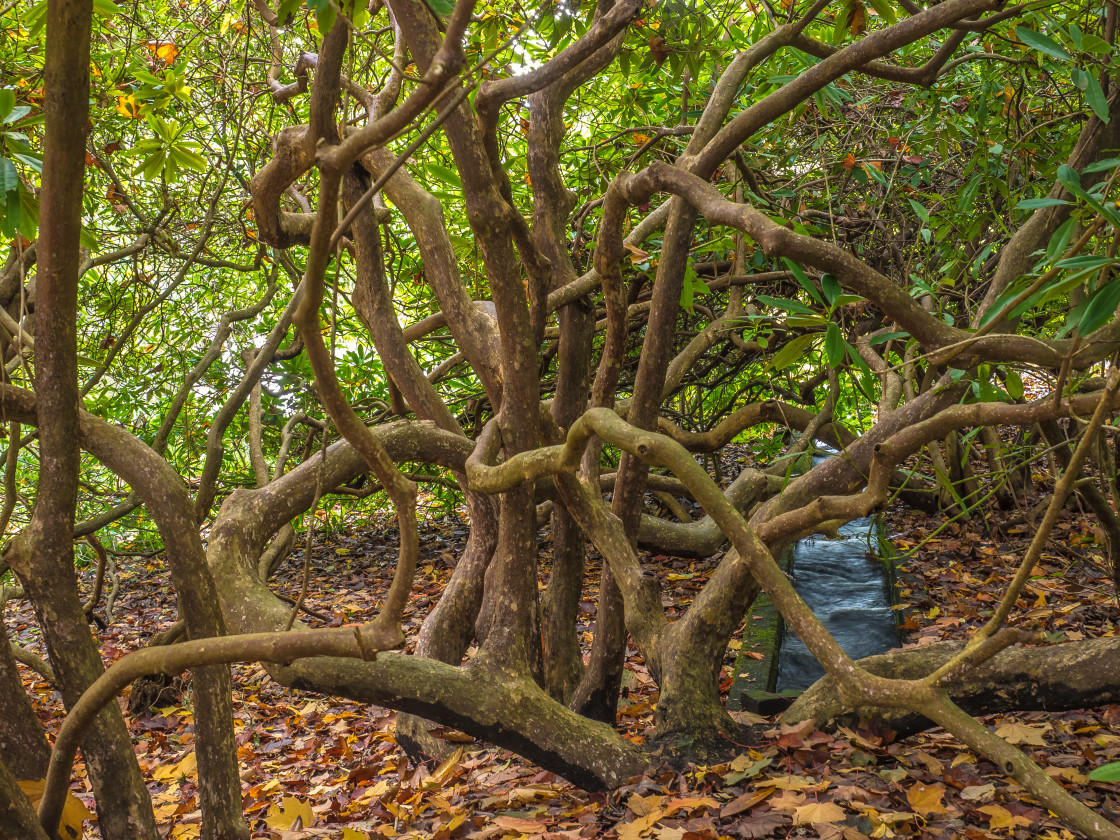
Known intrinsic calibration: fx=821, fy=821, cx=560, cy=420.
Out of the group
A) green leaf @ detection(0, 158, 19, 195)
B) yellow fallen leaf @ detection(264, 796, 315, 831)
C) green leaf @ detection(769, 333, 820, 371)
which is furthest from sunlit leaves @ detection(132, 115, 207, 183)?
yellow fallen leaf @ detection(264, 796, 315, 831)

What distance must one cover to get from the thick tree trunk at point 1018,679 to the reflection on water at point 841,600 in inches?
55.5

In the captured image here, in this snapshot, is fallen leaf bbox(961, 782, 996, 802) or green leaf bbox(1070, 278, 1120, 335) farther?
fallen leaf bbox(961, 782, 996, 802)

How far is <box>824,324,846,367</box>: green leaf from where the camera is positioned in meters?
2.08

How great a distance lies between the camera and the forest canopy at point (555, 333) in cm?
185

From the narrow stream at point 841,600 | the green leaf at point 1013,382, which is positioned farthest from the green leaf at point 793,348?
the narrow stream at point 841,600

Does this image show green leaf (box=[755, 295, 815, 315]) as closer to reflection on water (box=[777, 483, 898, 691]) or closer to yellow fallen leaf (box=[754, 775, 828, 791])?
yellow fallen leaf (box=[754, 775, 828, 791])

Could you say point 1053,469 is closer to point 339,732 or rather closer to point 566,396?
point 566,396

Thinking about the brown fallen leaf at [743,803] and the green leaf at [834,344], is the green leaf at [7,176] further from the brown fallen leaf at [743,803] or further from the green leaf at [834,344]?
the brown fallen leaf at [743,803]

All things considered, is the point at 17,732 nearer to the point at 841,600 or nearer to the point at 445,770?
the point at 445,770

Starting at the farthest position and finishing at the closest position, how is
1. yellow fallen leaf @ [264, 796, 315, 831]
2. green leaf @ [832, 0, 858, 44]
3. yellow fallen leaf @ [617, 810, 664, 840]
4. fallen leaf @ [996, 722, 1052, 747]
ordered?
fallen leaf @ [996, 722, 1052, 747], green leaf @ [832, 0, 858, 44], yellow fallen leaf @ [264, 796, 315, 831], yellow fallen leaf @ [617, 810, 664, 840]

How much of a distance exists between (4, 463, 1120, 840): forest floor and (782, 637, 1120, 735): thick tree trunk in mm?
102

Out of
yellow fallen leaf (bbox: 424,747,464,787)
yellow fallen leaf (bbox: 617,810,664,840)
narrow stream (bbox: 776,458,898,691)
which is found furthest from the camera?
narrow stream (bbox: 776,458,898,691)

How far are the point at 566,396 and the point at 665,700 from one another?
1.46 meters

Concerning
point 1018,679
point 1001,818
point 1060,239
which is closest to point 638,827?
point 1001,818
